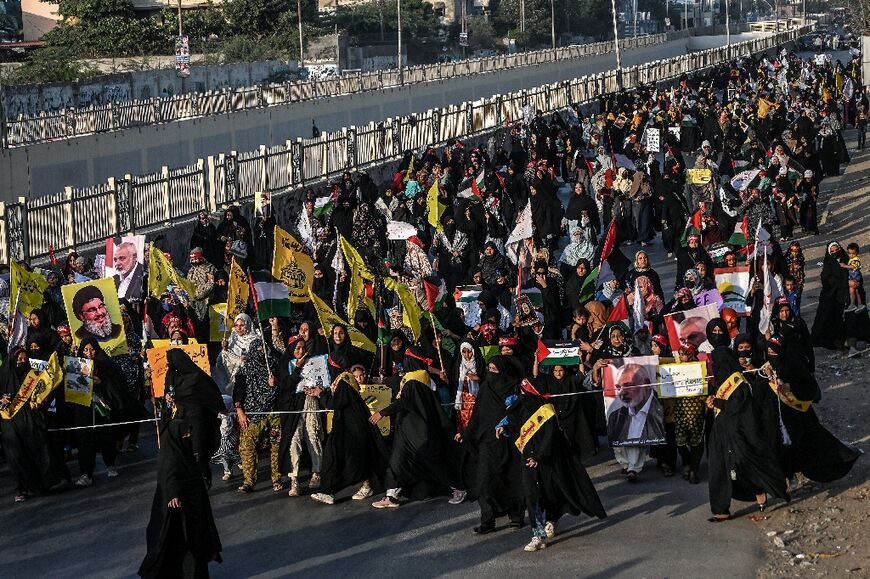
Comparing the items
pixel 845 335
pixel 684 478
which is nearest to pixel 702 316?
pixel 684 478

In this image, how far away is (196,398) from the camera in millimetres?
10852

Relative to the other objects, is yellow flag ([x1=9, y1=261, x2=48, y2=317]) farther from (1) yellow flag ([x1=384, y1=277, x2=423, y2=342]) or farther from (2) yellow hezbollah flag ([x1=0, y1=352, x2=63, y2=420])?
(1) yellow flag ([x1=384, y1=277, x2=423, y2=342])

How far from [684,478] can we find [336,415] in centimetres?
240

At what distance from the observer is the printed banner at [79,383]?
12125 mm

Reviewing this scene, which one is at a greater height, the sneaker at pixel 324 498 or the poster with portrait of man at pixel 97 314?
the poster with portrait of man at pixel 97 314

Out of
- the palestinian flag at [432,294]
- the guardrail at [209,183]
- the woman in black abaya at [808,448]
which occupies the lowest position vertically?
the woman in black abaya at [808,448]

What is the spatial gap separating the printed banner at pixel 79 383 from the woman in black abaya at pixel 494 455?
2908 millimetres

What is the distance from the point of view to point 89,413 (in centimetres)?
1206

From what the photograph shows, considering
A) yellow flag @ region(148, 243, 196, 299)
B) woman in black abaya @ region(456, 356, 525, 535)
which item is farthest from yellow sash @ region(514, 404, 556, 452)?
yellow flag @ region(148, 243, 196, 299)

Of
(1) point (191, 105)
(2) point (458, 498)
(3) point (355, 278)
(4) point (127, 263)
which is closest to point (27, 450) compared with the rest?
(2) point (458, 498)

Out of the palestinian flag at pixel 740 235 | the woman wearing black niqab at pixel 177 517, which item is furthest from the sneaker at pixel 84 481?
the palestinian flag at pixel 740 235

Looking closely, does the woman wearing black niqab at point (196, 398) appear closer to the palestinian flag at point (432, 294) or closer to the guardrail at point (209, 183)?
the palestinian flag at point (432, 294)

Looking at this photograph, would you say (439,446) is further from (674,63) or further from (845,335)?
(674,63)

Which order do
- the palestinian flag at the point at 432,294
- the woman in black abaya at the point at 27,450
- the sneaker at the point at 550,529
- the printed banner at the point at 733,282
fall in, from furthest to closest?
the printed banner at the point at 733,282 → the palestinian flag at the point at 432,294 → the woman in black abaya at the point at 27,450 → the sneaker at the point at 550,529
